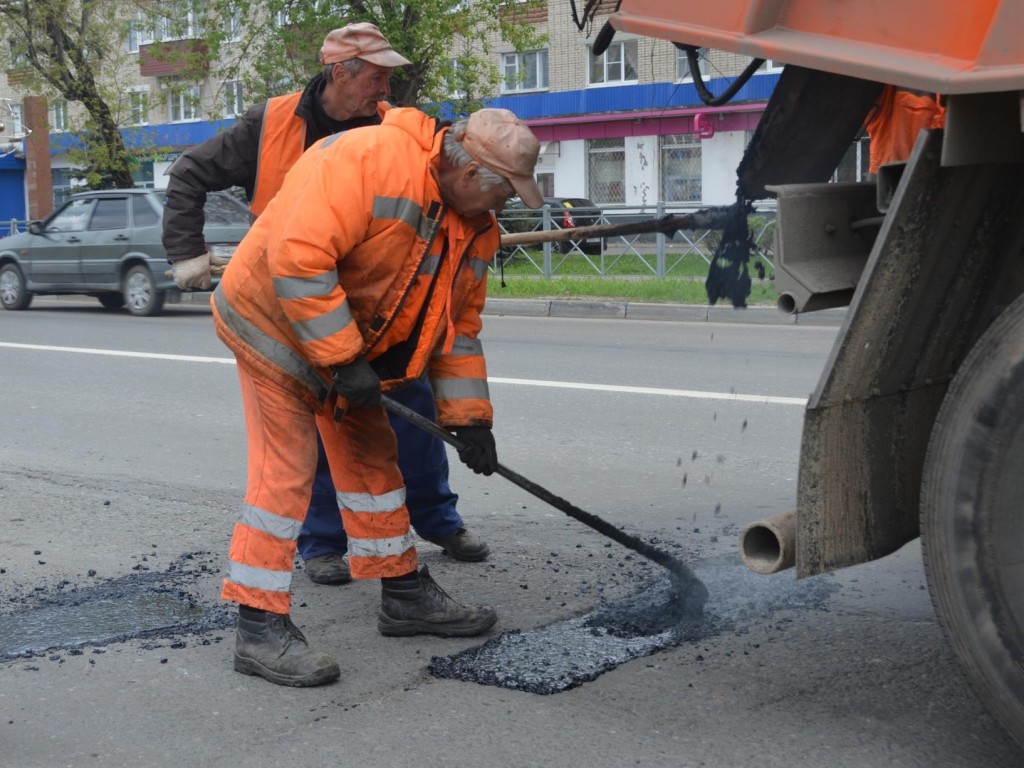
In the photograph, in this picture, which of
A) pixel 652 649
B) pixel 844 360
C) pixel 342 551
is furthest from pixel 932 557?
pixel 342 551

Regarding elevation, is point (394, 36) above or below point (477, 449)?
above

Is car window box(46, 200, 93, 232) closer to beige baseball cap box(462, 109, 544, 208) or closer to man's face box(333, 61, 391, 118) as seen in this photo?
man's face box(333, 61, 391, 118)

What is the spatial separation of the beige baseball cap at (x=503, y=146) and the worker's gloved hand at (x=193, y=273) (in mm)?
1295

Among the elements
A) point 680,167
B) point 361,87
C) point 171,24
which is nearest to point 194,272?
point 361,87

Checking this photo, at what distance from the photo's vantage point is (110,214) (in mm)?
15555

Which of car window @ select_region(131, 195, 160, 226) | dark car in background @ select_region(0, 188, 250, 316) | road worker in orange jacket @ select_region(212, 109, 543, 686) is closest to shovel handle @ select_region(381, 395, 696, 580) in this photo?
road worker in orange jacket @ select_region(212, 109, 543, 686)

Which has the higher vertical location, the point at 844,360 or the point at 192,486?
the point at 844,360

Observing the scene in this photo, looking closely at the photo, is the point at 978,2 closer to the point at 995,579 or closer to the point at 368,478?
the point at 995,579

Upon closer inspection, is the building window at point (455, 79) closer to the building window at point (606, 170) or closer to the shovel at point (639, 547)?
the shovel at point (639, 547)

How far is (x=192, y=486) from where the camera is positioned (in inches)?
229

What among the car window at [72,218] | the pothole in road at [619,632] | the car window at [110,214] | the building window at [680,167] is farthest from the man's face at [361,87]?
the building window at [680,167]

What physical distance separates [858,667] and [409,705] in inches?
44.1

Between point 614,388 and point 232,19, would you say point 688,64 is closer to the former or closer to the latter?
point 614,388

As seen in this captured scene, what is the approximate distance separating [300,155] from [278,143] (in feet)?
0.27
